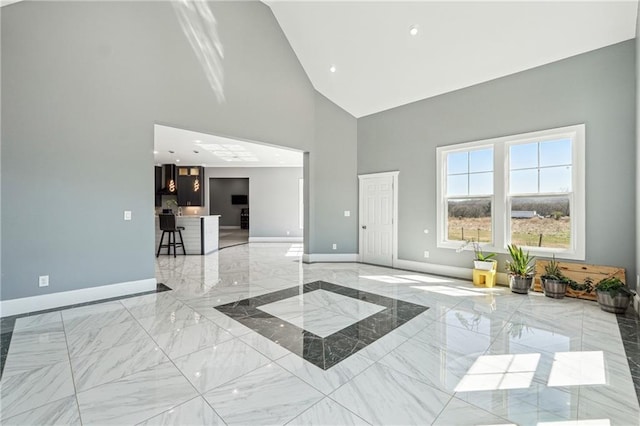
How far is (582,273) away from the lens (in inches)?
150

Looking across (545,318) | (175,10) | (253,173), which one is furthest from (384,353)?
(253,173)

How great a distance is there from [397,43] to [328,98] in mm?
2140

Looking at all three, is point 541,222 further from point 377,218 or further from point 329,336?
point 329,336

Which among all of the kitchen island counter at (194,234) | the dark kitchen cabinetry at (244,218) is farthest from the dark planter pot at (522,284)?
the dark kitchen cabinetry at (244,218)

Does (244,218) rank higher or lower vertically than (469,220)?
lower

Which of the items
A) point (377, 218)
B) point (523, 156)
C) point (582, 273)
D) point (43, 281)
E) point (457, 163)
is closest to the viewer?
point (43, 281)

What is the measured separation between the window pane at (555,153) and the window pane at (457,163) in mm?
1099

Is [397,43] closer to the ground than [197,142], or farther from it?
farther from it

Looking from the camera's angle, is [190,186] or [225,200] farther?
[225,200]

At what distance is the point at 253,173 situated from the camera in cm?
1077

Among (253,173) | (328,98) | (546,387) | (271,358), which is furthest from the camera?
(253,173)

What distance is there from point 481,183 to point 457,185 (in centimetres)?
40

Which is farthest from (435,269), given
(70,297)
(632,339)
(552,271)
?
(70,297)

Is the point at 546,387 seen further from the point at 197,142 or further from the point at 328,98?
the point at 197,142
